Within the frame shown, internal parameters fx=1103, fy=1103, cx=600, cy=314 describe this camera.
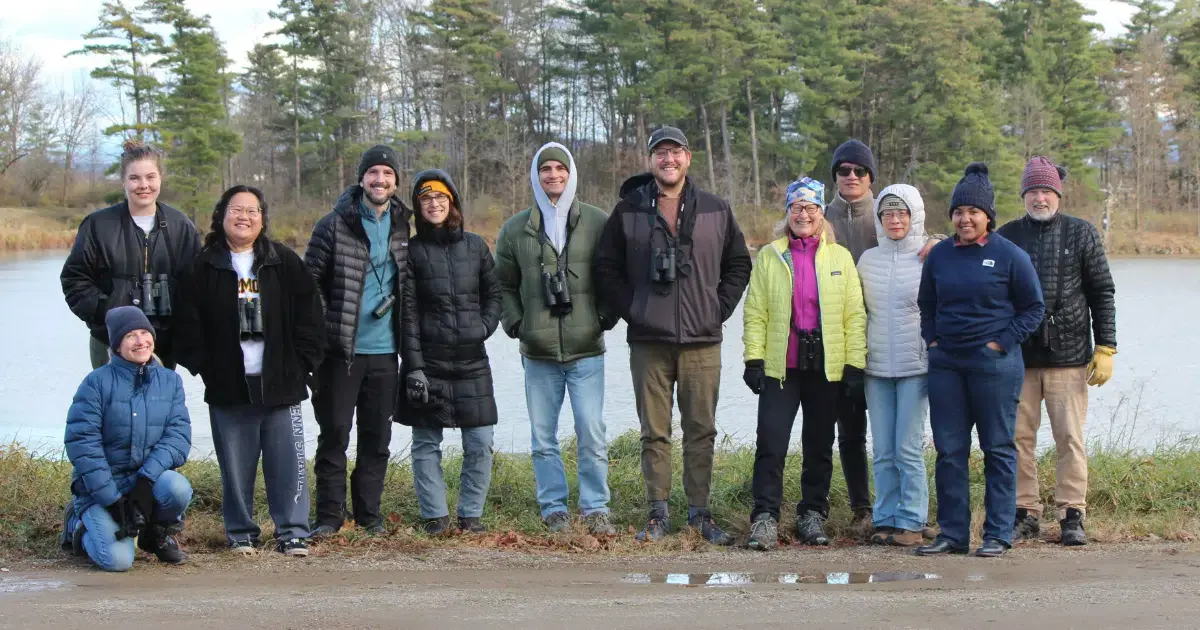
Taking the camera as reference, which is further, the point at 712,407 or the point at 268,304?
the point at 712,407

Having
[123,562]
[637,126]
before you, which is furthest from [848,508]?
[637,126]

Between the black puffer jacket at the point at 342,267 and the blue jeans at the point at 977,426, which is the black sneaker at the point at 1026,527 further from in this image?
the black puffer jacket at the point at 342,267

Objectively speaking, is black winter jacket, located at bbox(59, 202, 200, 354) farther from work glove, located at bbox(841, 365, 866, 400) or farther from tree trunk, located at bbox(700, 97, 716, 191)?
tree trunk, located at bbox(700, 97, 716, 191)

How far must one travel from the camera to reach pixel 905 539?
5137 millimetres

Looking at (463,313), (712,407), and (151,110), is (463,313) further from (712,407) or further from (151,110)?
(151,110)

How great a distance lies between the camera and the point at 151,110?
1647 inches

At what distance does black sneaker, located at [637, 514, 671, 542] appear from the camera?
17.1 ft

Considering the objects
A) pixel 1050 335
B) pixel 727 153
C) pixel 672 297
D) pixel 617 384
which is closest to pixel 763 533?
pixel 672 297

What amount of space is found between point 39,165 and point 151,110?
420 inches

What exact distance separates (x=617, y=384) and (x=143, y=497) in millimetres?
7650

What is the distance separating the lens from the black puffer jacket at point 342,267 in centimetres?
505

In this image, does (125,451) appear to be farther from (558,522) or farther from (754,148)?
(754,148)

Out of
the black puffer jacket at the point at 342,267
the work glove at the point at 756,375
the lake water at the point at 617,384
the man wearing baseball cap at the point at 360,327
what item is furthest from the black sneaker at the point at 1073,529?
the black puffer jacket at the point at 342,267

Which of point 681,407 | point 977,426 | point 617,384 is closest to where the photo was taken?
point 977,426
